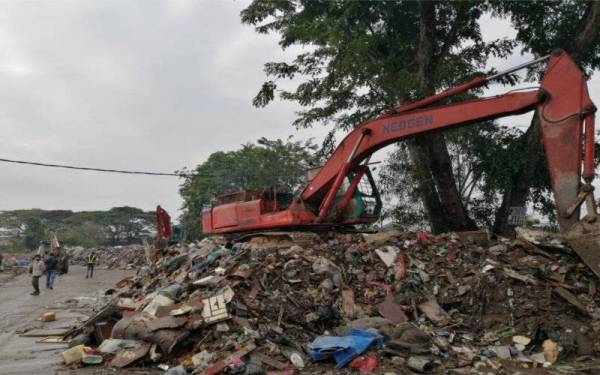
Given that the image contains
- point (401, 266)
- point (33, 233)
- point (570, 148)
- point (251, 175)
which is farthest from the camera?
point (33, 233)

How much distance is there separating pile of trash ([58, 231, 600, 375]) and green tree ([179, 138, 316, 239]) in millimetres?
20455

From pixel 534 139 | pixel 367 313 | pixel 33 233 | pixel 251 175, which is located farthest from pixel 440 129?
pixel 33 233

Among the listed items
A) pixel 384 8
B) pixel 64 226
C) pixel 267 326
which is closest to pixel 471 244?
pixel 267 326

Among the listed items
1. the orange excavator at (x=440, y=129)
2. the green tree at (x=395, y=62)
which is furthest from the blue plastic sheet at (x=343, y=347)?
the green tree at (x=395, y=62)

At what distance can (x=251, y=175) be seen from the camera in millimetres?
29297

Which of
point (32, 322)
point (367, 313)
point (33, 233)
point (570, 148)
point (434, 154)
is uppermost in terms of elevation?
point (33, 233)

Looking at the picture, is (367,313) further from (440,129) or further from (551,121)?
(551,121)

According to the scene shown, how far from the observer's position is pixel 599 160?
11.7 metres

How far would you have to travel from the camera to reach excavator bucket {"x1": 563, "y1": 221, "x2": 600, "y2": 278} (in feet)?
18.7

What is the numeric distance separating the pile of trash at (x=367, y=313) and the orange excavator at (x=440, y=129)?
2.82 feet

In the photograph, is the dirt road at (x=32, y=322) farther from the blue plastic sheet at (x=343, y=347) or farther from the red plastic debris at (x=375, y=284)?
the red plastic debris at (x=375, y=284)

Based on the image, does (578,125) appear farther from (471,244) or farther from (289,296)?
(289,296)

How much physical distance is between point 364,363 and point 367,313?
1669 millimetres

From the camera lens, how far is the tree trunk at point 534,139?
1144cm
